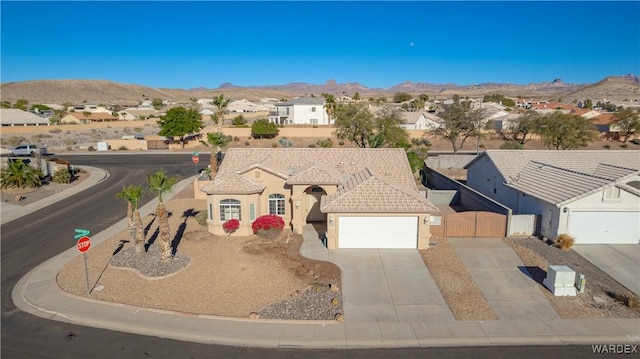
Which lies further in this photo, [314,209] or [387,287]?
[314,209]

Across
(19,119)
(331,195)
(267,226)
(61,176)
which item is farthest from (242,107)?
(331,195)

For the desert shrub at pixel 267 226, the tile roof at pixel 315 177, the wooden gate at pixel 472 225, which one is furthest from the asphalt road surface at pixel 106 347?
the tile roof at pixel 315 177

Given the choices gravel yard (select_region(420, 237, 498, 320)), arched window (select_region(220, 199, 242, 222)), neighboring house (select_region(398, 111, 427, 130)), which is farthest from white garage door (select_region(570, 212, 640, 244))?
neighboring house (select_region(398, 111, 427, 130))

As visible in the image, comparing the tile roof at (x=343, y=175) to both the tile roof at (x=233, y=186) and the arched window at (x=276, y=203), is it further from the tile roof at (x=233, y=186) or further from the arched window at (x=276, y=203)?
the arched window at (x=276, y=203)

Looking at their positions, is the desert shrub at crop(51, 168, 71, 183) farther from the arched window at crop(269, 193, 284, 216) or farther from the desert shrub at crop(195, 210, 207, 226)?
the arched window at crop(269, 193, 284, 216)

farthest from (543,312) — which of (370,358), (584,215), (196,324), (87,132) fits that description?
(87,132)

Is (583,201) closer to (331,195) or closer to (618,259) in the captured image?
(618,259)
